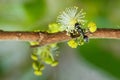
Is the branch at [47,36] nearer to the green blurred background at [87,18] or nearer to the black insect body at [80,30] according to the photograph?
the black insect body at [80,30]

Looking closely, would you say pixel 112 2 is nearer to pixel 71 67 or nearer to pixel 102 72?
pixel 102 72

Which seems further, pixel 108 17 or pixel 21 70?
pixel 21 70

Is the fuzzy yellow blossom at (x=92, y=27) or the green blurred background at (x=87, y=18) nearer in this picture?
the fuzzy yellow blossom at (x=92, y=27)

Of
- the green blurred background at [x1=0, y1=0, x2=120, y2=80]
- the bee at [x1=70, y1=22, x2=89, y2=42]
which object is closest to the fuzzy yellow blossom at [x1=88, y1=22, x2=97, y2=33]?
the bee at [x1=70, y1=22, x2=89, y2=42]

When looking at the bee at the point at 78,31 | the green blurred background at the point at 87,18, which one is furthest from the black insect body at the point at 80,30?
the green blurred background at the point at 87,18

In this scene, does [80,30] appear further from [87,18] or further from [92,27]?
[87,18]

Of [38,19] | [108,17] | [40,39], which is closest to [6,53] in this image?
[38,19]

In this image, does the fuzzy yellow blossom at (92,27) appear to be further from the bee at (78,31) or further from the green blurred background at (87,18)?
the green blurred background at (87,18)

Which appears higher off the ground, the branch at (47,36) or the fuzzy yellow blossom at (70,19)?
the fuzzy yellow blossom at (70,19)

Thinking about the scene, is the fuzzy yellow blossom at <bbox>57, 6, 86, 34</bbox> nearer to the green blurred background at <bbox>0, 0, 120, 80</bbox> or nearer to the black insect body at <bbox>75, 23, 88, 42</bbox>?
the black insect body at <bbox>75, 23, 88, 42</bbox>
